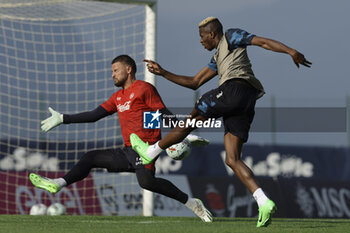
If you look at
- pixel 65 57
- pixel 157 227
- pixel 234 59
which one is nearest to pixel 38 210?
pixel 65 57

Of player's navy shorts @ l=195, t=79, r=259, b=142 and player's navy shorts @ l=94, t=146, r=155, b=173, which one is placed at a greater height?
player's navy shorts @ l=195, t=79, r=259, b=142

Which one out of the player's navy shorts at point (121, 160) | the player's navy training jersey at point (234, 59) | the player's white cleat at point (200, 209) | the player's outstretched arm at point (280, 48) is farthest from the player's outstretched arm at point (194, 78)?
the player's white cleat at point (200, 209)

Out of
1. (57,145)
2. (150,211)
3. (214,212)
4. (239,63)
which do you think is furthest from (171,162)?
(239,63)

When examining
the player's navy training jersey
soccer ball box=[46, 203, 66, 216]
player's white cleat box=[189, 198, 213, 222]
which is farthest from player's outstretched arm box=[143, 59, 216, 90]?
soccer ball box=[46, 203, 66, 216]

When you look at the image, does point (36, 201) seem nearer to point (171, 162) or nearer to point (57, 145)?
point (57, 145)

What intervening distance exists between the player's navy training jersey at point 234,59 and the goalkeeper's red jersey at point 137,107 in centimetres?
160

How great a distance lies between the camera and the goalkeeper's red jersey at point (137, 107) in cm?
785

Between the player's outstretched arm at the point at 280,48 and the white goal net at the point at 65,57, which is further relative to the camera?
the white goal net at the point at 65,57

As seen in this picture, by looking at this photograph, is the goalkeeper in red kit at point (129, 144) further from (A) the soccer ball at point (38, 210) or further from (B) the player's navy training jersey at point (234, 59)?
(A) the soccer ball at point (38, 210)

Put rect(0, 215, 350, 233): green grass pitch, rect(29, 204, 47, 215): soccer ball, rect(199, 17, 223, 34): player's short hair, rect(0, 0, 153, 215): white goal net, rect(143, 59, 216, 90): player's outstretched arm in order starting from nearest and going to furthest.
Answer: rect(0, 215, 350, 233): green grass pitch → rect(199, 17, 223, 34): player's short hair → rect(143, 59, 216, 90): player's outstretched arm → rect(29, 204, 47, 215): soccer ball → rect(0, 0, 153, 215): white goal net

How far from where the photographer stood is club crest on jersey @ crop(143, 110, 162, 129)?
25.7 feet

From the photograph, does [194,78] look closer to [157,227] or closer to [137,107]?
[137,107]

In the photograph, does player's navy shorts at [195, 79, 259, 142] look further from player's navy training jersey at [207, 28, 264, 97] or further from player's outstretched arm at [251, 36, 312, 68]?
player's outstretched arm at [251, 36, 312, 68]

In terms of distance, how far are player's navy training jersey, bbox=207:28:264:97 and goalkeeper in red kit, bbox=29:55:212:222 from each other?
5.00ft
